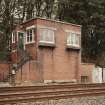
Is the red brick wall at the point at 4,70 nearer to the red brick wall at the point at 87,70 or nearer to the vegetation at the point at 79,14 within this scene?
the red brick wall at the point at 87,70

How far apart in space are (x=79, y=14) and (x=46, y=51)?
1622 centimetres

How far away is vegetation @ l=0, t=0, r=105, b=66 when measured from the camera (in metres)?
44.4

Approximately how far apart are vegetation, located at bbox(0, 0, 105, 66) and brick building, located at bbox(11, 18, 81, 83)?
951cm

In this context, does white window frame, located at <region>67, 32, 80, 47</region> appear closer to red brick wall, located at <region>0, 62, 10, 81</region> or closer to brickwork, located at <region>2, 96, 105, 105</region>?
red brick wall, located at <region>0, 62, 10, 81</region>

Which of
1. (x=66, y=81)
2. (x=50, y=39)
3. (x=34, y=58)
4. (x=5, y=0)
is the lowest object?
(x=66, y=81)

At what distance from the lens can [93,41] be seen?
1932 inches

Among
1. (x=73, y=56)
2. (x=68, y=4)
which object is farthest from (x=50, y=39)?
(x=68, y=4)

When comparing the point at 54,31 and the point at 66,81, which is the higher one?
the point at 54,31

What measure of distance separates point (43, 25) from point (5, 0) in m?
11.3

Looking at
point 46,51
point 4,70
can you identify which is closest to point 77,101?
point 4,70

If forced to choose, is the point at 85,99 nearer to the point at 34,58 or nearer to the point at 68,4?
the point at 34,58

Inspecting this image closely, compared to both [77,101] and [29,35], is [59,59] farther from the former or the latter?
[77,101]

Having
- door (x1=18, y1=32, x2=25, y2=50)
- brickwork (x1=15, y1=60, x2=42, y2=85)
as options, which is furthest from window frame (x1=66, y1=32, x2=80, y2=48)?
brickwork (x1=15, y1=60, x2=42, y2=85)

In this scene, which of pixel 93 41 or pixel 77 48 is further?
pixel 93 41
